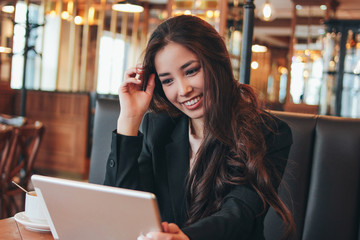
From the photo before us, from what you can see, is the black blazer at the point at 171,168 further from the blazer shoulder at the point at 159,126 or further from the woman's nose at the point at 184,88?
the woman's nose at the point at 184,88

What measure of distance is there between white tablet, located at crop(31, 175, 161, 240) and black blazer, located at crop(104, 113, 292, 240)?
1.06 ft

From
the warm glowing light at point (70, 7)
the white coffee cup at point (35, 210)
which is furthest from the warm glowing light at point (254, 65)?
the warm glowing light at point (70, 7)

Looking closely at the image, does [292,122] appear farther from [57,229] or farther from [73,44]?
[73,44]

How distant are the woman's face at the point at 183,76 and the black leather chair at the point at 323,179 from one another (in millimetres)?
434

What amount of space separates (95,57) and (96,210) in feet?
27.3

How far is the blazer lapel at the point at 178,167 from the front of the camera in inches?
53.9

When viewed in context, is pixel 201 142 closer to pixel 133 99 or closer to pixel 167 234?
pixel 133 99

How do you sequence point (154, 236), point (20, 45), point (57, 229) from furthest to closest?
point (20, 45) → point (57, 229) → point (154, 236)

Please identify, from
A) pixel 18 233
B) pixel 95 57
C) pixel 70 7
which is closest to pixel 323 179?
pixel 18 233

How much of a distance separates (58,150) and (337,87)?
4.40 meters

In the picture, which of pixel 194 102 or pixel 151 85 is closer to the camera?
pixel 194 102

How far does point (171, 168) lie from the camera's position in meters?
1.41

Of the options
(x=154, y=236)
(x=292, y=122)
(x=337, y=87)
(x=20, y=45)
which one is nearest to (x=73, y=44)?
(x=20, y=45)

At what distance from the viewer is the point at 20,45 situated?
8.82m
